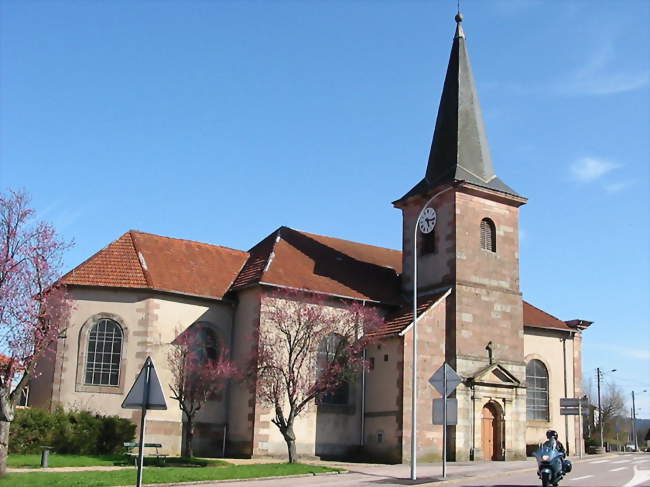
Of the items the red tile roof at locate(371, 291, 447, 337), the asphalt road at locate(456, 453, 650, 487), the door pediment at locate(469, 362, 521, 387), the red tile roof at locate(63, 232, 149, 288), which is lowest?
the asphalt road at locate(456, 453, 650, 487)

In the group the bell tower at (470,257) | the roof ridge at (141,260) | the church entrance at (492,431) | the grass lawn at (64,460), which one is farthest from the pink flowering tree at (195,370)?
the church entrance at (492,431)

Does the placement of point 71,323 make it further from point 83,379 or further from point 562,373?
point 562,373

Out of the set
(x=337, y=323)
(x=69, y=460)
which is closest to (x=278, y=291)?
(x=337, y=323)

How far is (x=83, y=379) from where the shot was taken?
31500 millimetres

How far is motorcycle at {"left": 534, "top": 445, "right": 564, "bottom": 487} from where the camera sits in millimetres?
17750

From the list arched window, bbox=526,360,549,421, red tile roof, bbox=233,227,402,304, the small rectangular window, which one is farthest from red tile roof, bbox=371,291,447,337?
arched window, bbox=526,360,549,421

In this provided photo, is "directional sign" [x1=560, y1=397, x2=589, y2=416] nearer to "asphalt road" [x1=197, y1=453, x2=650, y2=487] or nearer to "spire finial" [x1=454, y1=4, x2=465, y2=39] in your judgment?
"asphalt road" [x1=197, y1=453, x2=650, y2=487]

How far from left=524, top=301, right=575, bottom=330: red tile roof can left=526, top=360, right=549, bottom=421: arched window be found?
76.3 inches

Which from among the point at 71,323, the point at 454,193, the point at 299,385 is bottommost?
the point at 299,385

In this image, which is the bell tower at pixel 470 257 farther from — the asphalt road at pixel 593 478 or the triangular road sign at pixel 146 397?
the triangular road sign at pixel 146 397

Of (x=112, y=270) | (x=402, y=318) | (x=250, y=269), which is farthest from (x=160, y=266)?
(x=402, y=318)

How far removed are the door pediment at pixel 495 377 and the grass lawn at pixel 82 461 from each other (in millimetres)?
11831

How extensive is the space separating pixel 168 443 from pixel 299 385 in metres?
6.33

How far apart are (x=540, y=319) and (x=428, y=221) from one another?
8805 mm
